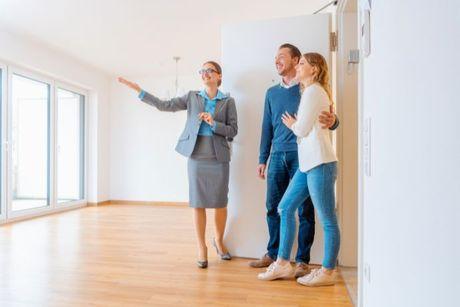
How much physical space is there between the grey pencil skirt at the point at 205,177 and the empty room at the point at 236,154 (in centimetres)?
1

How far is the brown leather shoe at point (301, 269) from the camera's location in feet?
6.50

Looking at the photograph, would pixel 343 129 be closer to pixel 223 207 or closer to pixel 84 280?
pixel 223 207

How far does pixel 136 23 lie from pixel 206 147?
Answer: 209 centimetres

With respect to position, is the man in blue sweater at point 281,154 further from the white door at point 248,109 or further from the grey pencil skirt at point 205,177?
the grey pencil skirt at point 205,177

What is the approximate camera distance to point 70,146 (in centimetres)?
527

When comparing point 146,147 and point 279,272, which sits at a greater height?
point 146,147

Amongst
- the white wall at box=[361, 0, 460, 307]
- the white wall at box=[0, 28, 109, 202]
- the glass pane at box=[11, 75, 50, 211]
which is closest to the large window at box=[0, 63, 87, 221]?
the glass pane at box=[11, 75, 50, 211]

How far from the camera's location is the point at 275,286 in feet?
6.08

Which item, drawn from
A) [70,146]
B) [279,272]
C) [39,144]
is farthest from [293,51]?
[70,146]

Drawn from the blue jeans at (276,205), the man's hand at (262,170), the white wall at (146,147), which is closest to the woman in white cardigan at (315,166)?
the blue jeans at (276,205)

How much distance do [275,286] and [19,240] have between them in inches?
98.2

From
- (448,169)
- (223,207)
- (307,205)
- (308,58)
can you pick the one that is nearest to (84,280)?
(223,207)

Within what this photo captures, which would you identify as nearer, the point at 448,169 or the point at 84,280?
the point at 448,169

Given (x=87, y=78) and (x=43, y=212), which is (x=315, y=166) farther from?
(x=87, y=78)
